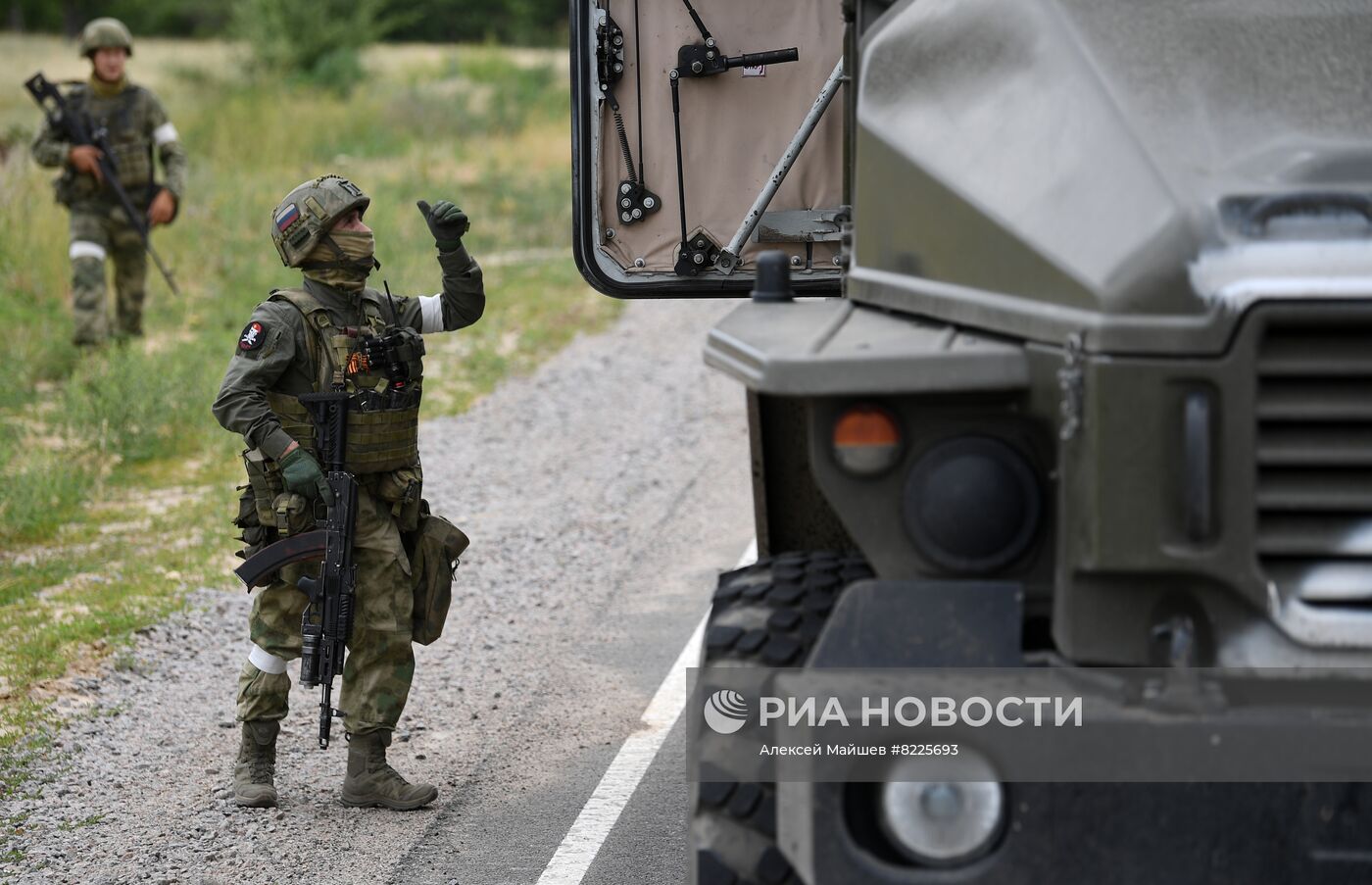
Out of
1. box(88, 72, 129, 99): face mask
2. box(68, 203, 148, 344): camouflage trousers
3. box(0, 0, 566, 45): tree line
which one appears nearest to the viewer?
box(68, 203, 148, 344): camouflage trousers

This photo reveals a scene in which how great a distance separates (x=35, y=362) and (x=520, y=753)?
22.5 ft

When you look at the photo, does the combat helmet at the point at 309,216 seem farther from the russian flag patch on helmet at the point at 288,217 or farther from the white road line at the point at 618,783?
the white road line at the point at 618,783

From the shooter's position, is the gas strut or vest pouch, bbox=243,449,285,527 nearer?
vest pouch, bbox=243,449,285,527

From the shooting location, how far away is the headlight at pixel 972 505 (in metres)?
2.83

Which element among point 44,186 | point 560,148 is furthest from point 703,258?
point 560,148

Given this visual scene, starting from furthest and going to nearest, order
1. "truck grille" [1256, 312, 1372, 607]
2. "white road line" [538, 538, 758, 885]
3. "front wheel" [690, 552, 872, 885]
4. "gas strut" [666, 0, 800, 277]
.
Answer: "gas strut" [666, 0, 800, 277]
"white road line" [538, 538, 758, 885]
"front wheel" [690, 552, 872, 885]
"truck grille" [1256, 312, 1372, 607]

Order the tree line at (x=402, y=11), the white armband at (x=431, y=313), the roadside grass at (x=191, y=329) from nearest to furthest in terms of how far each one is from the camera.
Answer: the white armband at (x=431, y=313) → the roadside grass at (x=191, y=329) → the tree line at (x=402, y=11)

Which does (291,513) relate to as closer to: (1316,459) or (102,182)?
(1316,459)

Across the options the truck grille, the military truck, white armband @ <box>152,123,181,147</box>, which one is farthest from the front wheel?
white armband @ <box>152,123,181,147</box>

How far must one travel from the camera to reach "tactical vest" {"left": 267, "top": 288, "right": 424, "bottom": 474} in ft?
15.9

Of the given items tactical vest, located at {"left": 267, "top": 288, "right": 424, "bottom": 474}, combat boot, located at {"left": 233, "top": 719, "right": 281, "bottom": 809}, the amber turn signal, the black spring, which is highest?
the black spring

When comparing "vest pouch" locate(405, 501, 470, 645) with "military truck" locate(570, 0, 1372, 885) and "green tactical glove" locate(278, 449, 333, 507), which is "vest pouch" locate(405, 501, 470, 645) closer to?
"green tactical glove" locate(278, 449, 333, 507)

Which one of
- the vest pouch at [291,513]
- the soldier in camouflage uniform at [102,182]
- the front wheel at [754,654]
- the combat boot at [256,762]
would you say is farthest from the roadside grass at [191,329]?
the front wheel at [754,654]

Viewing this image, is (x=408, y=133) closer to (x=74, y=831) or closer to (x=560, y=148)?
(x=560, y=148)
